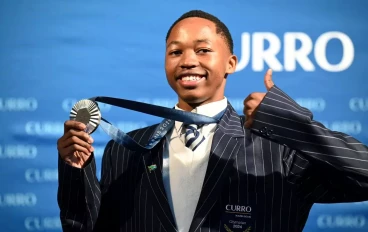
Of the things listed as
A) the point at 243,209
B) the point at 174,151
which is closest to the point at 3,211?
the point at 174,151

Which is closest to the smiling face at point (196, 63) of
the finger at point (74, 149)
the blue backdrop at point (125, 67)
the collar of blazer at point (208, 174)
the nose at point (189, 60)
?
the nose at point (189, 60)

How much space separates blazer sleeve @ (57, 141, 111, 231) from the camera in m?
1.83

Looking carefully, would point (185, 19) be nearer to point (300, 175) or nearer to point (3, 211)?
point (300, 175)

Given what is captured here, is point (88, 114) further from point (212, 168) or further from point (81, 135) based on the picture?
point (212, 168)

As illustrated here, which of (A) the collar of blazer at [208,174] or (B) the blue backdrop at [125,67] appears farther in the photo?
(B) the blue backdrop at [125,67]

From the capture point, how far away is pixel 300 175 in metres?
1.80

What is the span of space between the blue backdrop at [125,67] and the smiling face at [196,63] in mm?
688

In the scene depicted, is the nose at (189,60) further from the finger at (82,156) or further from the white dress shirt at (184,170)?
the finger at (82,156)

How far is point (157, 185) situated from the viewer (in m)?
1.88

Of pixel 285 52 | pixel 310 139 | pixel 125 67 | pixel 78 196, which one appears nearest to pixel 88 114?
pixel 78 196

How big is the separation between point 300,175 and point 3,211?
135 centimetres

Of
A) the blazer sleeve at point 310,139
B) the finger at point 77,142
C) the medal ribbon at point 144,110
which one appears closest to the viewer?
the blazer sleeve at point 310,139

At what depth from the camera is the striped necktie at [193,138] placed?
1.91m

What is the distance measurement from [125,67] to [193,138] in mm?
893
